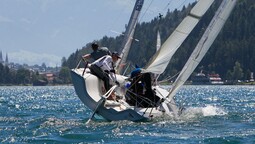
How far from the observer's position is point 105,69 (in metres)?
25.1

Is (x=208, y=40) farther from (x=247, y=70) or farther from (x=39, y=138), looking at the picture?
(x=247, y=70)

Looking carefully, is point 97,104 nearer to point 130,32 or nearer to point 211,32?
point 211,32

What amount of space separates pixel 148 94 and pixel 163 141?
6665 mm

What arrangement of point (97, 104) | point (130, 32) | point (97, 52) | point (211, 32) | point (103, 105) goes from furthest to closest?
point (130, 32)
point (97, 52)
point (211, 32)
point (97, 104)
point (103, 105)

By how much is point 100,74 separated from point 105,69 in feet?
0.87

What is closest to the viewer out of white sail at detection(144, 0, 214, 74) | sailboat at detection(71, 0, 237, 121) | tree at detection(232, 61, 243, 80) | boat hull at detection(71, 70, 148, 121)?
boat hull at detection(71, 70, 148, 121)

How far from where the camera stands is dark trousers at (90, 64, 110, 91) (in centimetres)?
2517

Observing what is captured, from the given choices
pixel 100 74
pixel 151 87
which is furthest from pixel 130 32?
pixel 151 87

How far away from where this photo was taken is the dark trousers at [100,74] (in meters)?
25.2

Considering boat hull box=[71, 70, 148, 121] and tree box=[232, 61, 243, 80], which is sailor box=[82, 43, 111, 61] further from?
tree box=[232, 61, 243, 80]

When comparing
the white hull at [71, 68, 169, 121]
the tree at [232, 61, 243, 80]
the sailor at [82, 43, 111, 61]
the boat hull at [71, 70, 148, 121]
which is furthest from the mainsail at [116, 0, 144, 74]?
the tree at [232, 61, 243, 80]

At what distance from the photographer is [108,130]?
20.7 m

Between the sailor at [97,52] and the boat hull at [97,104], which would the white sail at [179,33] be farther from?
the boat hull at [97,104]

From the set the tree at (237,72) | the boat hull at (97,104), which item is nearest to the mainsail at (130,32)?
the boat hull at (97,104)
